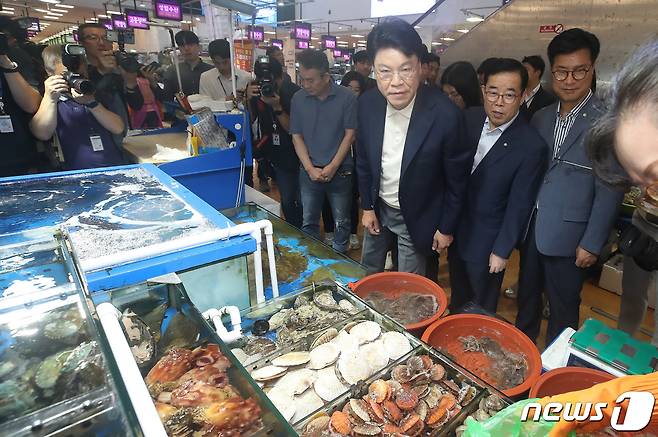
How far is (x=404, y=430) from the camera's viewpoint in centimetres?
92

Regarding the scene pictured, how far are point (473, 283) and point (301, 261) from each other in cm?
98

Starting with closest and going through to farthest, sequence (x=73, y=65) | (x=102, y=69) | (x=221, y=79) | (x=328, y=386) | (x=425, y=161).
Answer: (x=328, y=386) → (x=425, y=161) → (x=73, y=65) → (x=102, y=69) → (x=221, y=79)

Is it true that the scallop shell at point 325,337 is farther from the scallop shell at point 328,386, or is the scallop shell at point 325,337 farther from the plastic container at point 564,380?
the plastic container at point 564,380

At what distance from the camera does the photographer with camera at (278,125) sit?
336 cm

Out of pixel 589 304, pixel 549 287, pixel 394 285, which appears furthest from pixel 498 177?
pixel 589 304

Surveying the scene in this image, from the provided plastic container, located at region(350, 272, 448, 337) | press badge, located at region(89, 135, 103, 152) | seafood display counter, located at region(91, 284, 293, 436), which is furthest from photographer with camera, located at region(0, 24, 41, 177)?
plastic container, located at region(350, 272, 448, 337)

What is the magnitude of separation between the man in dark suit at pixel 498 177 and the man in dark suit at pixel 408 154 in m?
0.10

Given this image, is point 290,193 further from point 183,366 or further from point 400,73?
point 183,366

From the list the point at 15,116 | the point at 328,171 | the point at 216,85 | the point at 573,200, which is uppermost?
the point at 216,85

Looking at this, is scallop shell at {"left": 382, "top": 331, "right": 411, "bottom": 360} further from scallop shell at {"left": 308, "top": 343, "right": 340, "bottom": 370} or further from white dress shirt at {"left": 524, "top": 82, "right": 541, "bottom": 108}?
white dress shirt at {"left": 524, "top": 82, "right": 541, "bottom": 108}

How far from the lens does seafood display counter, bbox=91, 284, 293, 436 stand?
2.34 feet

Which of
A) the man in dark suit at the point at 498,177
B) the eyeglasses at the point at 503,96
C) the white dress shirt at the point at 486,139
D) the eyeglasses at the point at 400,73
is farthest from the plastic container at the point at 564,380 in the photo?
the eyeglasses at the point at 400,73

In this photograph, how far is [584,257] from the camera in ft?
5.60

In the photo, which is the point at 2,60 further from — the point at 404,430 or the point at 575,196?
the point at 575,196
